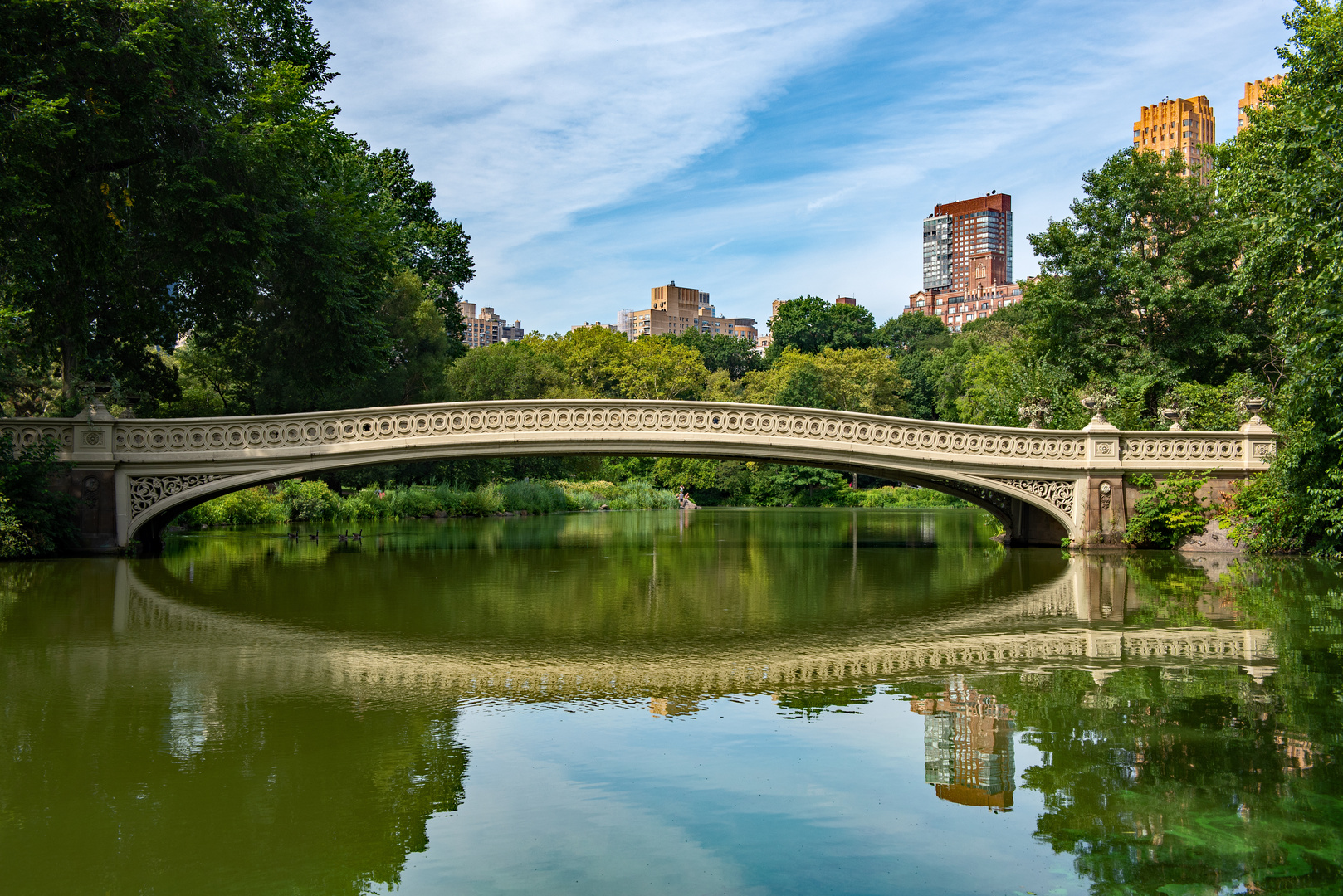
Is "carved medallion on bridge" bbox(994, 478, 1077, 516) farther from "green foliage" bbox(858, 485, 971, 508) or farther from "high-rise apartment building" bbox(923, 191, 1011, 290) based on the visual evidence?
"high-rise apartment building" bbox(923, 191, 1011, 290)

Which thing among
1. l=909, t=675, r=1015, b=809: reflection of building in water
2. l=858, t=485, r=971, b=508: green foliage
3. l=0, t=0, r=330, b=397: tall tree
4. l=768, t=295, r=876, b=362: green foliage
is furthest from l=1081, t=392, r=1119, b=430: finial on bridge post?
l=768, t=295, r=876, b=362: green foliage

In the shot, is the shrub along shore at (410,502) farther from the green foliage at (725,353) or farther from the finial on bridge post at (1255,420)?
the green foliage at (725,353)

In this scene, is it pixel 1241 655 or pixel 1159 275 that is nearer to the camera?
pixel 1241 655

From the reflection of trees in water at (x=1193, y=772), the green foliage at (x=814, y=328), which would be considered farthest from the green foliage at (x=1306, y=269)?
the green foliage at (x=814, y=328)

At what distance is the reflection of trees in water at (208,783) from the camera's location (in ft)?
13.4

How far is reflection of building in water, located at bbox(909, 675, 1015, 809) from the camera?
16.7 ft

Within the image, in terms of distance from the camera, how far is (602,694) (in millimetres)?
7305

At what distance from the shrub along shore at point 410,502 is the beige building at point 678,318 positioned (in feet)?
274

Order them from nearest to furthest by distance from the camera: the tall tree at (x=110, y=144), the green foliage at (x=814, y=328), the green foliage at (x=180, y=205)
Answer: the tall tree at (x=110, y=144), the green foliage at (x=180, y=205), the green foliage at (x=814, y=328)

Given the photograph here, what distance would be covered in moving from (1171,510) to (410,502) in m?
22.0

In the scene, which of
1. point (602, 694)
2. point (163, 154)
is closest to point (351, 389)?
point (163, 154)

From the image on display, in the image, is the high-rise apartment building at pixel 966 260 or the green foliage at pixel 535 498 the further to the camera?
the high-rise apartment building at pixel 966 260

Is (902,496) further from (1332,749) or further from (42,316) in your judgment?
(1332,749)

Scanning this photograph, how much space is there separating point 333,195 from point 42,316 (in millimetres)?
6083
